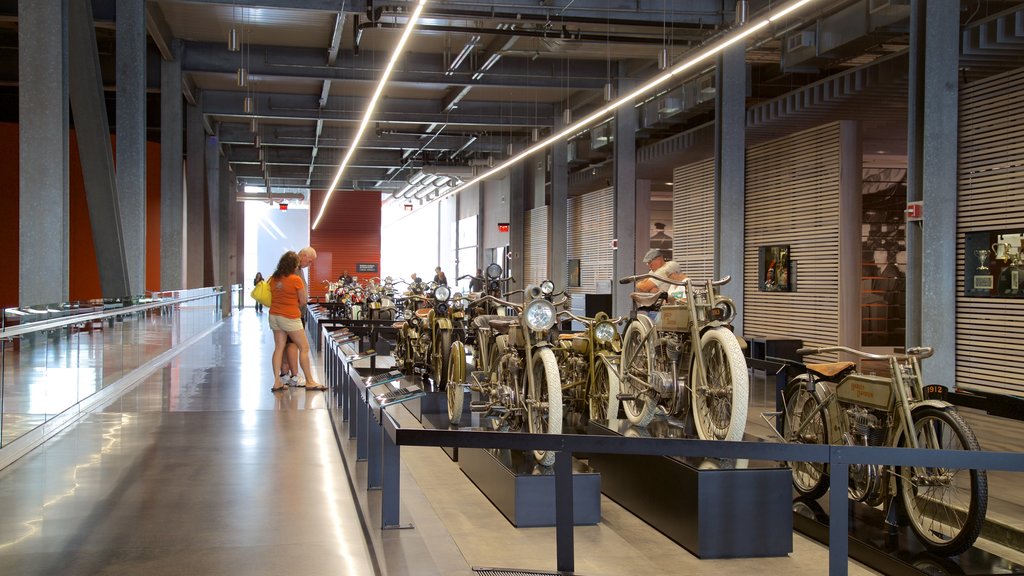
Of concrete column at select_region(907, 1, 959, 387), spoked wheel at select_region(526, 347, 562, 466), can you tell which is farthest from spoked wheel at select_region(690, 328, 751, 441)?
concrete column at select_region(907, 1, 959, 387)

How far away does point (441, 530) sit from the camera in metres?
4.07

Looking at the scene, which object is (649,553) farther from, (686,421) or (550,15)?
(550,15)

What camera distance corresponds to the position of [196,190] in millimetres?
21359

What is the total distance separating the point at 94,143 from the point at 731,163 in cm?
814

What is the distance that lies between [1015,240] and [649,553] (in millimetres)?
5910

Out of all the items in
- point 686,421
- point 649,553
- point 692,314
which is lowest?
point 649,553

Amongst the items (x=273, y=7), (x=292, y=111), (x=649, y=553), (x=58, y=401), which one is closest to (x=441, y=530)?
(x=649, y=553)

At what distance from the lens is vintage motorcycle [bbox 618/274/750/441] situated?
15.6 ft

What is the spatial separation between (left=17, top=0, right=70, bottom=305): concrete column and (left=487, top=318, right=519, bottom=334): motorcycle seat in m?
5.16

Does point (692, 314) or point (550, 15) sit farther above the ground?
point (550, 15)

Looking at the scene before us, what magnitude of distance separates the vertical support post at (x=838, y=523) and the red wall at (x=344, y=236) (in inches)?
1337

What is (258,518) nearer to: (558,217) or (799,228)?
(799,228)

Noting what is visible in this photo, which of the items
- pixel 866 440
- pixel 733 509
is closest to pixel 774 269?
pixel 866 440

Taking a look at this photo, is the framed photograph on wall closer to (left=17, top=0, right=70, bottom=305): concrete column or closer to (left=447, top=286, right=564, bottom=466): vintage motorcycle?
(left=447, top=286, right=564, bottom=466): vintage motorcycle
